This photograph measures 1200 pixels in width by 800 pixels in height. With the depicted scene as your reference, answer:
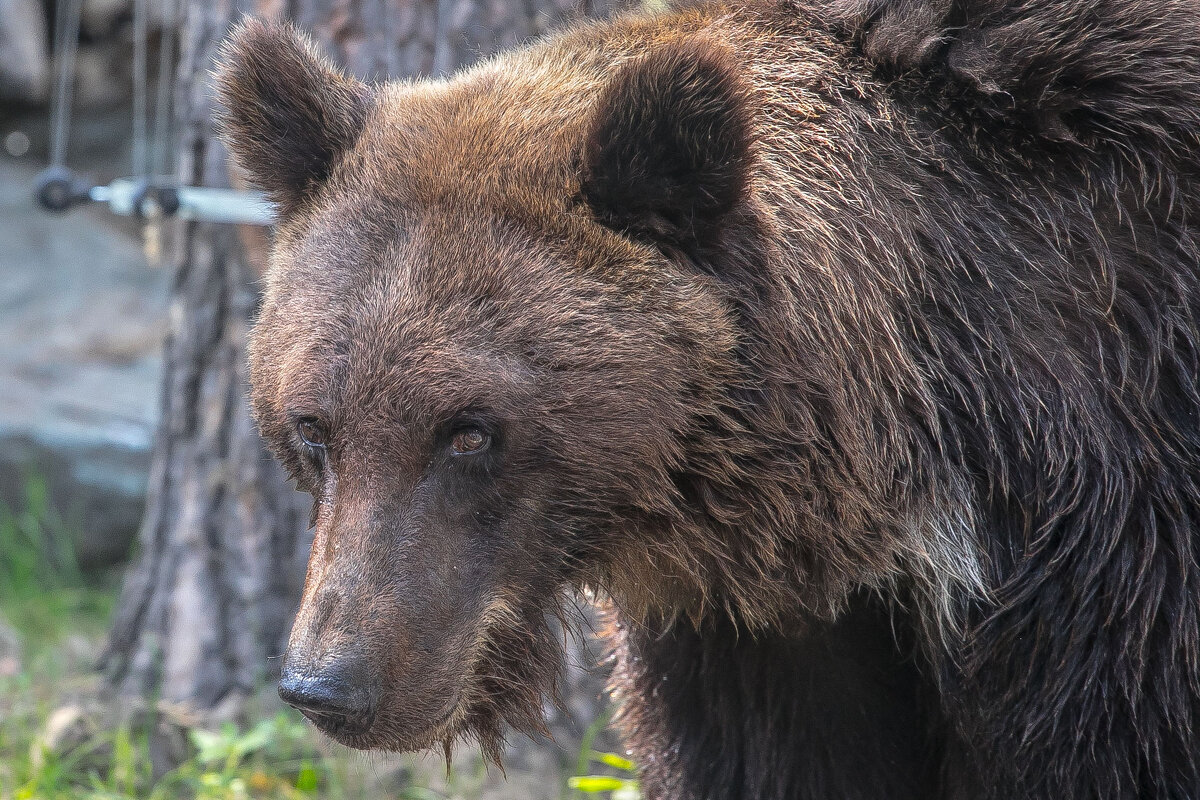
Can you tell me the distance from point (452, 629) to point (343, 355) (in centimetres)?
64

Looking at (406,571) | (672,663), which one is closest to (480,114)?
(406,571)

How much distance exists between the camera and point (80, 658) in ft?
21.7

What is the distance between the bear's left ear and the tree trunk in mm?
2721

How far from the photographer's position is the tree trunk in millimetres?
5344

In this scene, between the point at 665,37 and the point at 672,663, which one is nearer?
the point at 665,37

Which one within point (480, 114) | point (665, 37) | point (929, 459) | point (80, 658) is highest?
point (665, 37)

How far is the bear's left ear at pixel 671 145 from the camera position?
272 cm

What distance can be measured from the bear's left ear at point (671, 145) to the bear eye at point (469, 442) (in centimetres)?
57

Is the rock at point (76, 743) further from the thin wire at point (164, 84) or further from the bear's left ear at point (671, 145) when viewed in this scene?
the bear's left ear at point (671, 145)

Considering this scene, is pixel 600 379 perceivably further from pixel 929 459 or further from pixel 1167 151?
pixel 1167 151

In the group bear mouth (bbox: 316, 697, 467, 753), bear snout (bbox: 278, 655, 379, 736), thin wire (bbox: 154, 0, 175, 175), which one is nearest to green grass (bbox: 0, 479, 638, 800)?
bear mouth (bbox: 316, 697, 467, 753)

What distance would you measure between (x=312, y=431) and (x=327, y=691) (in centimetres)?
61

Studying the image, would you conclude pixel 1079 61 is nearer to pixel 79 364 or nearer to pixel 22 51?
pixel 79 364

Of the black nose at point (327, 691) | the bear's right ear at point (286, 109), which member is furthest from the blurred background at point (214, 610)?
the black nose at point (327, 691)
